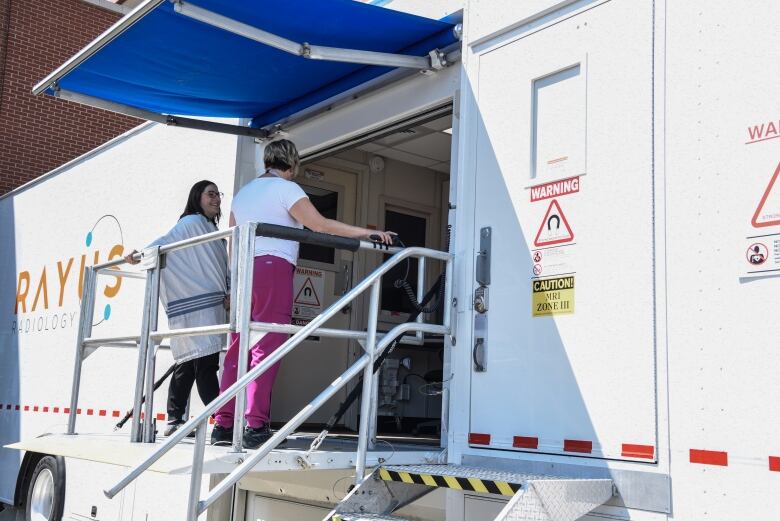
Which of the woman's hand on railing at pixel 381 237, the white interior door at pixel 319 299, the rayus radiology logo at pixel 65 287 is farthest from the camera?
the rayus radiology logo at pixel 65 287

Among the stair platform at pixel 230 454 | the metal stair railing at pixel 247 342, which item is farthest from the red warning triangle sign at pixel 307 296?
the metal stair railing at pixel 247 342

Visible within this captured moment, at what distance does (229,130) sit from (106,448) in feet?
7.87

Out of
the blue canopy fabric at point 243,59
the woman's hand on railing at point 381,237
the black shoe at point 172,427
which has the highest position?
the blue canopy fabric at point 243,59

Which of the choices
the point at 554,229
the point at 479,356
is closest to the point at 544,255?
the point at 554,229

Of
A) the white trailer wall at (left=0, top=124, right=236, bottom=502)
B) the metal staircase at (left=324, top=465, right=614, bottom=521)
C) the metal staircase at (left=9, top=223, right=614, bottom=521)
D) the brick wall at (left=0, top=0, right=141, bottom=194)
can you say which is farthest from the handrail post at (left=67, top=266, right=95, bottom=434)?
the brick wall at (left=0, top=0, right=141, bottom=194)

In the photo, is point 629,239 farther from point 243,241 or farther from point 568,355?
point 243,241

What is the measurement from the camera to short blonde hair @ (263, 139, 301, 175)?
14.6ft

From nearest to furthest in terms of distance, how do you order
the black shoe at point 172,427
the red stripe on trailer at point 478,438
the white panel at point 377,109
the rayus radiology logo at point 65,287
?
the red stripe on trailer at point 478,438 < the white panel at point 377,109 < the black shoe at point 172,427 < the rayus radiology logo at point 65,287

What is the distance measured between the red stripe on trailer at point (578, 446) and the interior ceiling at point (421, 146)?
9.56ft

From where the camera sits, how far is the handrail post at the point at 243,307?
3.56 m

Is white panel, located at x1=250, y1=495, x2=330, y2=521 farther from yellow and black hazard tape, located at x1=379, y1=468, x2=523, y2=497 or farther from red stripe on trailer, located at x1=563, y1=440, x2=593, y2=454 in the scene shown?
red stripe on trailer, located at x1=563, y1=440, x2=593, y2=454

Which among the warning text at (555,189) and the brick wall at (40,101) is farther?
the brick wall at (40,101)

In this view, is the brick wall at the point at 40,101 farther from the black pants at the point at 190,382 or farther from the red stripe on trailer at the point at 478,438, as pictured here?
the red stripe on trailer at the point at 478,438

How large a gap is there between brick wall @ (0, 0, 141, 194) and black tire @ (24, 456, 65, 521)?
→ 6.37m
